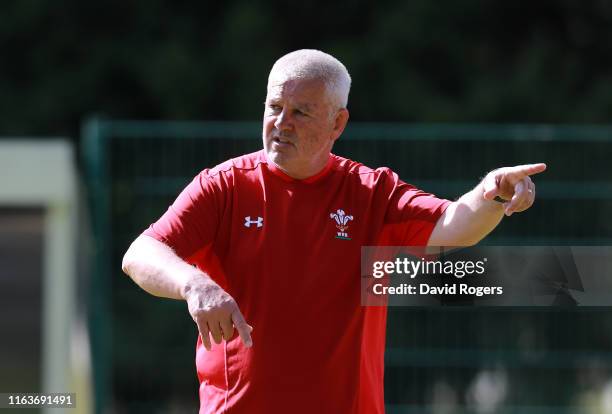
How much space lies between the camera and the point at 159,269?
338cm

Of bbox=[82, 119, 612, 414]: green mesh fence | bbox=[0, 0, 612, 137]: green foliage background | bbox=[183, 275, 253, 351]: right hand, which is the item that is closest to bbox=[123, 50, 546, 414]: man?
bbox=[183, 275, 253, 351]: right hand

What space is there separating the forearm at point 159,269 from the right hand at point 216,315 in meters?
0.08

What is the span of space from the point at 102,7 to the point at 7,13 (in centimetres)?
87


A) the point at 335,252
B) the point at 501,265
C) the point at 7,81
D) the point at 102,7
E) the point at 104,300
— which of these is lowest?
the point at 335,252

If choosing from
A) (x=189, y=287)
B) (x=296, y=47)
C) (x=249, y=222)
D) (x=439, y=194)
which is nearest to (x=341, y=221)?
(x=249, y=222)

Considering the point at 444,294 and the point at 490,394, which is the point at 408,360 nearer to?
the point at 490,394

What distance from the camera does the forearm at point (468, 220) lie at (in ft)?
11.8

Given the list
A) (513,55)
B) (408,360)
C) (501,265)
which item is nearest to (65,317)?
(408,360)

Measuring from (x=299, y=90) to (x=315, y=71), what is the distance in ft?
0.25

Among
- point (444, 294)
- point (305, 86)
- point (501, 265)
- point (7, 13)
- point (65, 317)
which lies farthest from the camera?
point (7, 13)

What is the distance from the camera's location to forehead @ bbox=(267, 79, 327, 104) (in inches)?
142

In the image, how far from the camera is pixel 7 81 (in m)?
11.1

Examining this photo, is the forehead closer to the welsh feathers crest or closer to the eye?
the eye

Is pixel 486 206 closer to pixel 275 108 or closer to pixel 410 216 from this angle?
pixel 410 216
